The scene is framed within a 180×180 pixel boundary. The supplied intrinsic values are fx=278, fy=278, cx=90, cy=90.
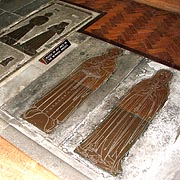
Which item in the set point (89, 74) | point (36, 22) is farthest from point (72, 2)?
point (89, 74)

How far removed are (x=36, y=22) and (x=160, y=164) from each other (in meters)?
3.32

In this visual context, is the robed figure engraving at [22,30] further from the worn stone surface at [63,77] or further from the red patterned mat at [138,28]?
the worn stone surface at [63,77]

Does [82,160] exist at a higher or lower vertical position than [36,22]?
lower

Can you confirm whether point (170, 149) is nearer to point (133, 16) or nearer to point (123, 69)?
point (123, 69)

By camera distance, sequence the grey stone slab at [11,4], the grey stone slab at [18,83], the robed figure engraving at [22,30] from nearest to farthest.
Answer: the grey stone slab at [18,83]
the robed figure engraving at [22,30]
the grey stone slab at [11,4]

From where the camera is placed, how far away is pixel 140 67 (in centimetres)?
396

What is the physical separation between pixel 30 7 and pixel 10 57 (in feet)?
5.16

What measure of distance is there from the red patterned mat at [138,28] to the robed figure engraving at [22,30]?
782 mm

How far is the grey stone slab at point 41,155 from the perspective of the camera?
2855 millimetres

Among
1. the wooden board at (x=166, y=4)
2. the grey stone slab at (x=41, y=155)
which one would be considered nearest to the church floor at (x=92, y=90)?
the grey stone slab at (x=41, y=155)

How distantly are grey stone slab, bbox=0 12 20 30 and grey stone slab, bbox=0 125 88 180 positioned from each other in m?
2.40

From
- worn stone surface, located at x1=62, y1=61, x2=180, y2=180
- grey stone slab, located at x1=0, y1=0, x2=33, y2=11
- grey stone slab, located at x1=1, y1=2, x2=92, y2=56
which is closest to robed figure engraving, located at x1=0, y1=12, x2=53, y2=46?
grey stone slab, located at x1=1, y1=2, x2=92, y2=56

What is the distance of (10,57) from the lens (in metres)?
4.29

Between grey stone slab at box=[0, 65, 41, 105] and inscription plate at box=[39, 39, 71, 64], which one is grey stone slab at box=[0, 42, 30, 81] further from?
inscription plate at box=[39, 39, 71, 64]
